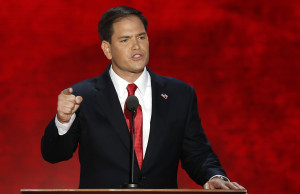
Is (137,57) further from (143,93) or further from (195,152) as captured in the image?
(195,152)

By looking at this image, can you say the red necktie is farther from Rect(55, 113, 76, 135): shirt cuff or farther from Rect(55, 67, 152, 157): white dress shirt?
Rect(55, 113, 76, 135): shirt cuff

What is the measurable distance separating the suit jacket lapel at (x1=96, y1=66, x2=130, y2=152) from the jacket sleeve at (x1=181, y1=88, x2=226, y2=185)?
0.28m

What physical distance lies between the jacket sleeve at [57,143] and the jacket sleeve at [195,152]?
0.45 meters

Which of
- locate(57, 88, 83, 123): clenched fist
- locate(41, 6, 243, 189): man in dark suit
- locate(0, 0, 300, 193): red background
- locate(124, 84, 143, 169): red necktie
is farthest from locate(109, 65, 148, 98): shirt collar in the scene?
locate(0, 0, 300, 193): red background

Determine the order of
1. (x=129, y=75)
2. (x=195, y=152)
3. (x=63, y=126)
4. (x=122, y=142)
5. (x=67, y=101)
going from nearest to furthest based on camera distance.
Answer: (x=67, y=101) → (x=63, y=126) → (x=122, y=142) → (x=195, y=152) → (x=129, y=75)

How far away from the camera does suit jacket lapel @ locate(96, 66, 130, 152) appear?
2002 millimetres

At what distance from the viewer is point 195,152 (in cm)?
212

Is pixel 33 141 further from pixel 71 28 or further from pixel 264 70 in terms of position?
pixel 264 70

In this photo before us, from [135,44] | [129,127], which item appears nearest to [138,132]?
[129,127]

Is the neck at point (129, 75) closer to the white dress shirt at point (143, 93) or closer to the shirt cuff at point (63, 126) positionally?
the white dress shirt at point (143, 93)

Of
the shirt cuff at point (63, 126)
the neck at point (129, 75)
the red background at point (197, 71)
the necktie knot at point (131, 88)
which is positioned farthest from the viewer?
the red background at point (197, 71)

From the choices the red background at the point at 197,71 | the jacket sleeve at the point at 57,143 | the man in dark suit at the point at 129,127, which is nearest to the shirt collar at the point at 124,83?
the man in dark suit at the point at 129,127

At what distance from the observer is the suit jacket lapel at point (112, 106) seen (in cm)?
200

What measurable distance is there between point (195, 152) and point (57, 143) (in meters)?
0.55
